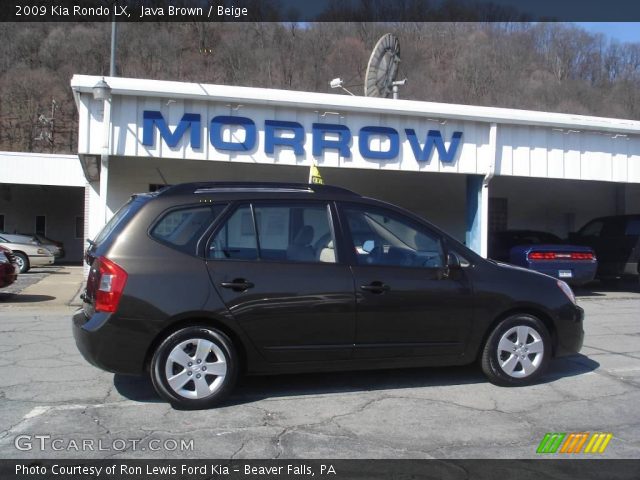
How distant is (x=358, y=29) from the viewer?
147 feet

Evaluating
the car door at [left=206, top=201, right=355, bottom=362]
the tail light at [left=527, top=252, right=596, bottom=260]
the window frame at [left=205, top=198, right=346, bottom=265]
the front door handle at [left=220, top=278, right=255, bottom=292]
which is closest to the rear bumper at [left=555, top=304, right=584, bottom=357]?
the car door at [left=206, top=201, right=355, bottom=362]

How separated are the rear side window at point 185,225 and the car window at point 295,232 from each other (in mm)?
415

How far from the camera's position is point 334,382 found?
19.2ft

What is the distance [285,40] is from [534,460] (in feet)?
158

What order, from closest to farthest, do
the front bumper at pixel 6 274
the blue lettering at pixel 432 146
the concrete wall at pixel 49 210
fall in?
the front bumper at pixel 6 274, the blue lettering at pixel 432 146, the concrete wall at pixel 49 210

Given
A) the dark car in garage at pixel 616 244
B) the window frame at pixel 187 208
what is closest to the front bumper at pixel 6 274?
the window frame at pixel 187 208

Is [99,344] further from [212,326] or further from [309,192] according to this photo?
[309,192]

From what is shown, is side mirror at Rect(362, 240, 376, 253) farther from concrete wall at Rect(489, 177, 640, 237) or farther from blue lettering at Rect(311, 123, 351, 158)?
concrete wall at Rect(489, 177, 640, 237)

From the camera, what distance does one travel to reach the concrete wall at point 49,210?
27.0 metres

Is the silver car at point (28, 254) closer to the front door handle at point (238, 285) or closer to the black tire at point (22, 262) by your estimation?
the black tire at point (22, 262)

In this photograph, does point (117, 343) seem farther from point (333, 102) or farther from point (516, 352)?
point (333, 102)

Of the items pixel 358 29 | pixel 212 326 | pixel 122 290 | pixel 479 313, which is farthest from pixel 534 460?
pixel 358 29

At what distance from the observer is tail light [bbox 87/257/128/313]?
479cm

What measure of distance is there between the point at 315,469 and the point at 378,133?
9795 mm
